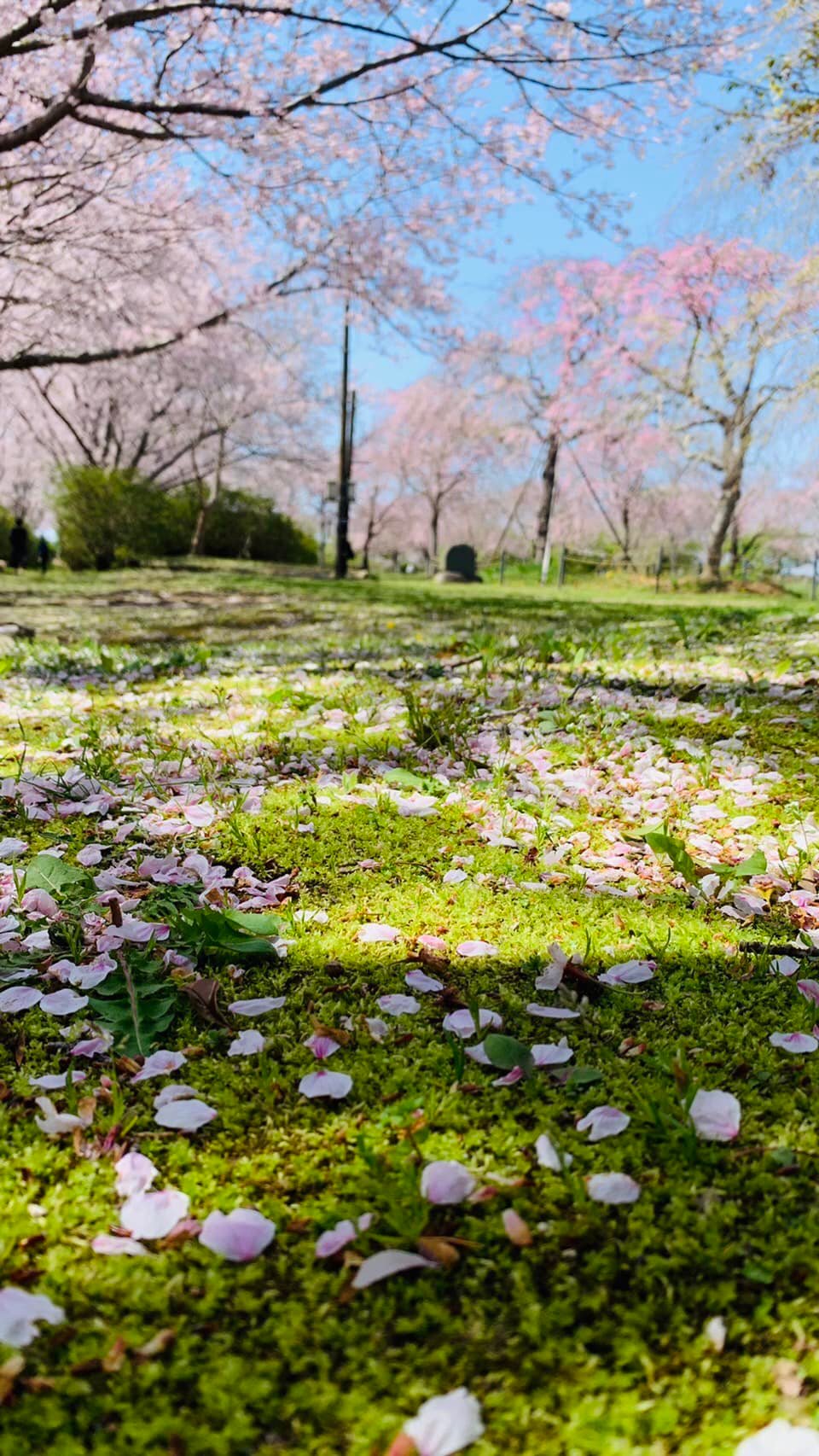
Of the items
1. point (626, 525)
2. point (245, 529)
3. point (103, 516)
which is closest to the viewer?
point (103, 516)

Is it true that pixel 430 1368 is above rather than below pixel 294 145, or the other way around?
below

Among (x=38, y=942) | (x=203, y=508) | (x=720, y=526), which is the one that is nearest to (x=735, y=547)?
(x=720, y=526)

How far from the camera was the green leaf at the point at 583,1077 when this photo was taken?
1408 mm

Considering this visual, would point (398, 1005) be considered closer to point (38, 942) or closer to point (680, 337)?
point (38, 942)

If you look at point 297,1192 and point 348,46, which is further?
point 348,46

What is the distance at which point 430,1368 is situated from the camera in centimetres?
93

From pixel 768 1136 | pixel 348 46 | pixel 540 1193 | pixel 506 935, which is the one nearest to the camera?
pixel 540 1193

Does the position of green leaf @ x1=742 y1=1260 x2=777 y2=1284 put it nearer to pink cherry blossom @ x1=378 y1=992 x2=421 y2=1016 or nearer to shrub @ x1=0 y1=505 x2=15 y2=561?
pink cherry blossom @ x1=378 y1=992 x2=421 y2=1016

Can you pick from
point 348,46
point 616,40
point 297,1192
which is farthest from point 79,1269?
point 348,46

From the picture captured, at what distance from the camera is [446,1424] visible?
86 cm

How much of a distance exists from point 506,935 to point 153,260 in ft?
43.8

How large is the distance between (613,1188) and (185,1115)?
67cm

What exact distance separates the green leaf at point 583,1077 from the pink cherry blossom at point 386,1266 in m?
Answer: 0.44

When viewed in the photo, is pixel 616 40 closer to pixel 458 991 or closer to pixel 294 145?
pixel 294 145
